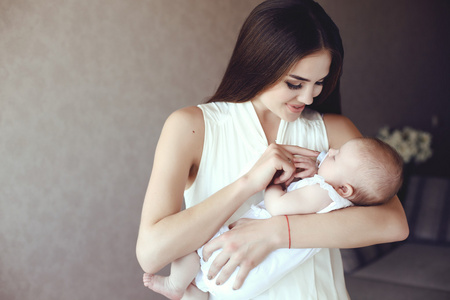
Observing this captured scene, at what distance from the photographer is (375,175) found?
1379 millimetres

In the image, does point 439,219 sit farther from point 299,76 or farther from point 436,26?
point 299,76

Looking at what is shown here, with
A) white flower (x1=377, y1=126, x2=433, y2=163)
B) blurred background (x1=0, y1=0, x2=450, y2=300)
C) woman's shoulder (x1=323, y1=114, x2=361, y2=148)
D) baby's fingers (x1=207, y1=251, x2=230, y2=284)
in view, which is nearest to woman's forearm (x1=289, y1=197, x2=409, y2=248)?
baby's fingers (x1=207, y1=251, x2=230, y2=284)

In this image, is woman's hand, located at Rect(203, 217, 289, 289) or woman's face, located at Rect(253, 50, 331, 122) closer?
woman's hand, located at Rect(203, 217, 289, 289)

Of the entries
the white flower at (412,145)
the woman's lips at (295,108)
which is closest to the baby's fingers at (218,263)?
the woman's lips at (295,108)

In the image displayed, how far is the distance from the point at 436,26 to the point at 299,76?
16.7ft

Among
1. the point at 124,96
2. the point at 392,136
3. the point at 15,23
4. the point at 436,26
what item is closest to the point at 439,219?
the point at 392,136

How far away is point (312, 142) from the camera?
1.63m

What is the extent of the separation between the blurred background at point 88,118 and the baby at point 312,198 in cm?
131

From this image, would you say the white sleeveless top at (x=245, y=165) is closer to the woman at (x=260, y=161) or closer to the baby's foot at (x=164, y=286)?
the woman at (x=260, y=161)

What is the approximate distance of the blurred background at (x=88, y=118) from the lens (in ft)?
8.12

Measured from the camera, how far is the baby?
131 centimetres

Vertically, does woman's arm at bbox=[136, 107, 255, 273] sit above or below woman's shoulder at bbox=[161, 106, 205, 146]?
below

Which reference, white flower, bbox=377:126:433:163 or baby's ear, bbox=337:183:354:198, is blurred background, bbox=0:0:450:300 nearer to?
baby's ear, bbox=337:183:354:198

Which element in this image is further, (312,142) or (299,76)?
(312,142)
